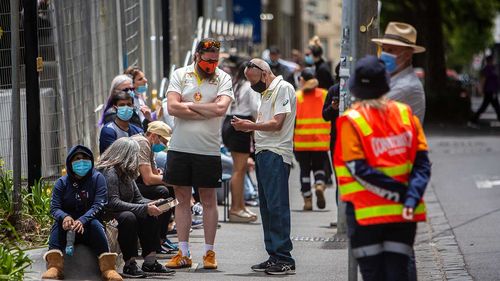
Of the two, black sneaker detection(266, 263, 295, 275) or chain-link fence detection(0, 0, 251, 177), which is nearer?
black sneaker detection(266, 263, 295, 275)

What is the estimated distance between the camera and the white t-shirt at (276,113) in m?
10.3

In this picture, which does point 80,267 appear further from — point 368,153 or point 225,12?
point 225,12

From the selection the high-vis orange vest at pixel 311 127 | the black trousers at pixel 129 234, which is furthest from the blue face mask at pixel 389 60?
the high-vis orange vest at pixel 311 127

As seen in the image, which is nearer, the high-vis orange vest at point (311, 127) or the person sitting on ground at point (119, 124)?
the person sitting on ground at point (119, 124)

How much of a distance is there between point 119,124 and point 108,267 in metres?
2.00

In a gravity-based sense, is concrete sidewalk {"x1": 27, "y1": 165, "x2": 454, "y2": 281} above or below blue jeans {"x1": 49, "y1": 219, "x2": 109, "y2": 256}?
below

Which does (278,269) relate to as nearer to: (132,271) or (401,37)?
(132,271)

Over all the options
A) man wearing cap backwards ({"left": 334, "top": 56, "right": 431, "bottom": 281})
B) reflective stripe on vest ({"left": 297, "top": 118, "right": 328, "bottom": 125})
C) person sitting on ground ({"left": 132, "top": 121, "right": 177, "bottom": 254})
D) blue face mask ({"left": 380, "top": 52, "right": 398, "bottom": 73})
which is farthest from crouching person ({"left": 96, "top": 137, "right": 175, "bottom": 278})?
reflective stripe on vest ({"left": 297, "top": 118, "right": 328, "bottom": 125})

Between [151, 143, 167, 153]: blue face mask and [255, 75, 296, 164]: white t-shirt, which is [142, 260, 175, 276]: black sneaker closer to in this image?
[255, 75, 296, 164]: white t-shirt

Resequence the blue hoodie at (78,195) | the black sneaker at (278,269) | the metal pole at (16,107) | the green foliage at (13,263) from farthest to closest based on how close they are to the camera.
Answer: the metal pole at (16,107) → the black sneaker at (278,269) → the blue hoodie at (78,195) → the green foliage at (13,263)

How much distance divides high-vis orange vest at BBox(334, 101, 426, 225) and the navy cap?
85 mm

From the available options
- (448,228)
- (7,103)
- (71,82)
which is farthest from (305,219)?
(7,103)

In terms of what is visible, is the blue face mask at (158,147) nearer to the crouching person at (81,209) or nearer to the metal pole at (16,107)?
the metal pole at (16,107)

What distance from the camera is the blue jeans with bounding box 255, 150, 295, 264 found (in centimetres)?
1014
